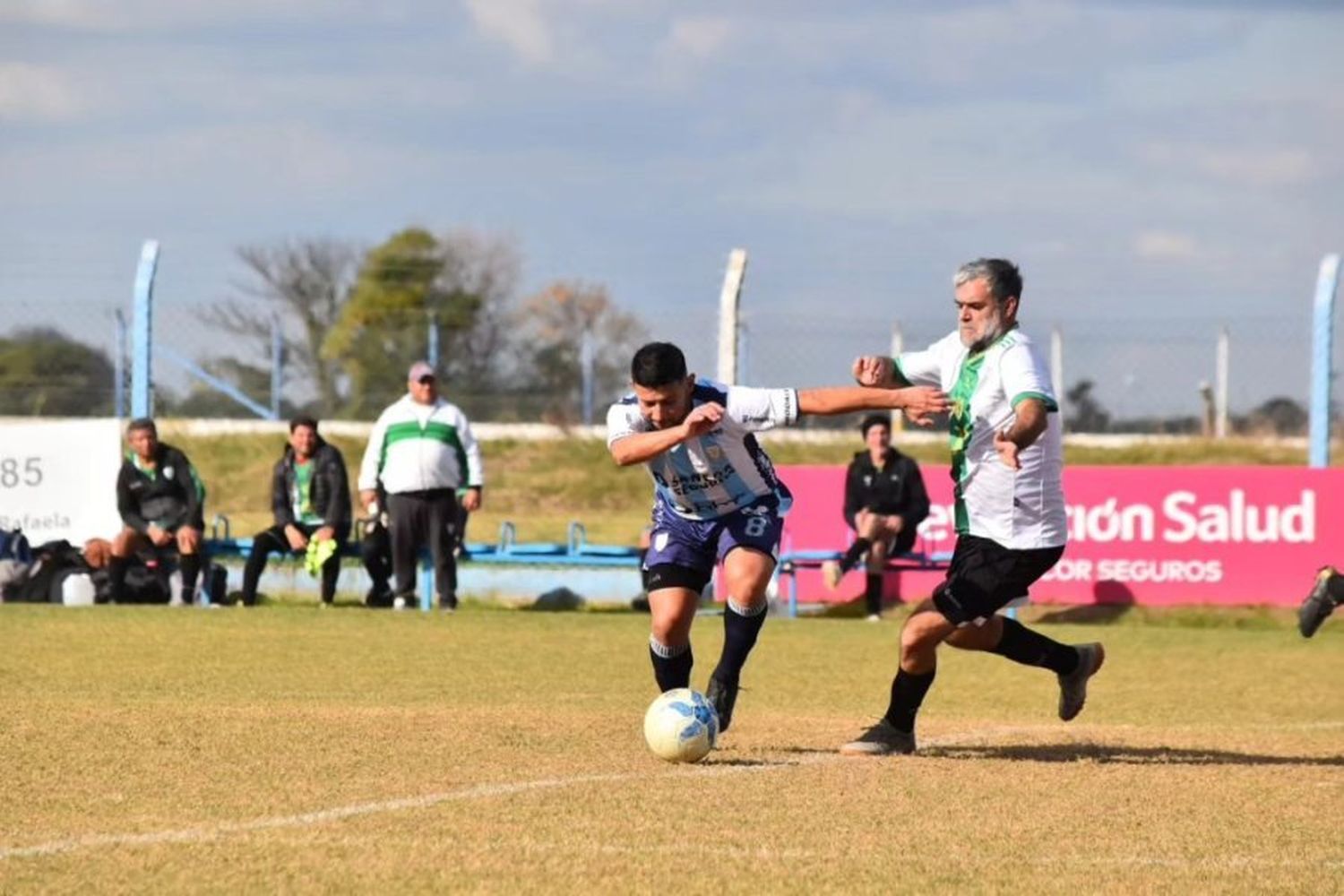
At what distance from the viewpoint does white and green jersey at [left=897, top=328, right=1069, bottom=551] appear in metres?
9.09

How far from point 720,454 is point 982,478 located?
106 centimetres

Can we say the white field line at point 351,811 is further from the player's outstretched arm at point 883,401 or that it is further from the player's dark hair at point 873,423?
the player's dark hair at point 873,423

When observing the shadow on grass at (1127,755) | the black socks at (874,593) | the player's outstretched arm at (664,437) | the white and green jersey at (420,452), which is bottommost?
the black socks at (874,593)

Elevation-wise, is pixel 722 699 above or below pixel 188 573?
above

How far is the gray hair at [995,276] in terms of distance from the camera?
9102mm

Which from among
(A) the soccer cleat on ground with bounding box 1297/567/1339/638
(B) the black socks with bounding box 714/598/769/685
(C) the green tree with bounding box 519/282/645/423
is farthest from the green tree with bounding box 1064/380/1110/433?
(B) the black socks with bounding box 714/598/769/685

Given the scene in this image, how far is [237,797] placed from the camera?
7488 millimetres

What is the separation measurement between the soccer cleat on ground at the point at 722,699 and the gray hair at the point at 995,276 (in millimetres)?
1920

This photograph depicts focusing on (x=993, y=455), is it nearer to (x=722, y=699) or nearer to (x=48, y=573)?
(x=722, y=699)

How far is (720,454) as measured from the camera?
30.8 feet

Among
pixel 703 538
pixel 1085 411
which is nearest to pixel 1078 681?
pixel 703 538

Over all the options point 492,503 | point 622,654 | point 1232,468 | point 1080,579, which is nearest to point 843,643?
point 622,654

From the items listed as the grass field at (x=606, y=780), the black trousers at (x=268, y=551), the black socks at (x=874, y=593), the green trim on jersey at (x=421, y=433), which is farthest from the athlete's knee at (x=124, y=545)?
the black socks at (x=874, y=593)

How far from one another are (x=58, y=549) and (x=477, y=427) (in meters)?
12.1
